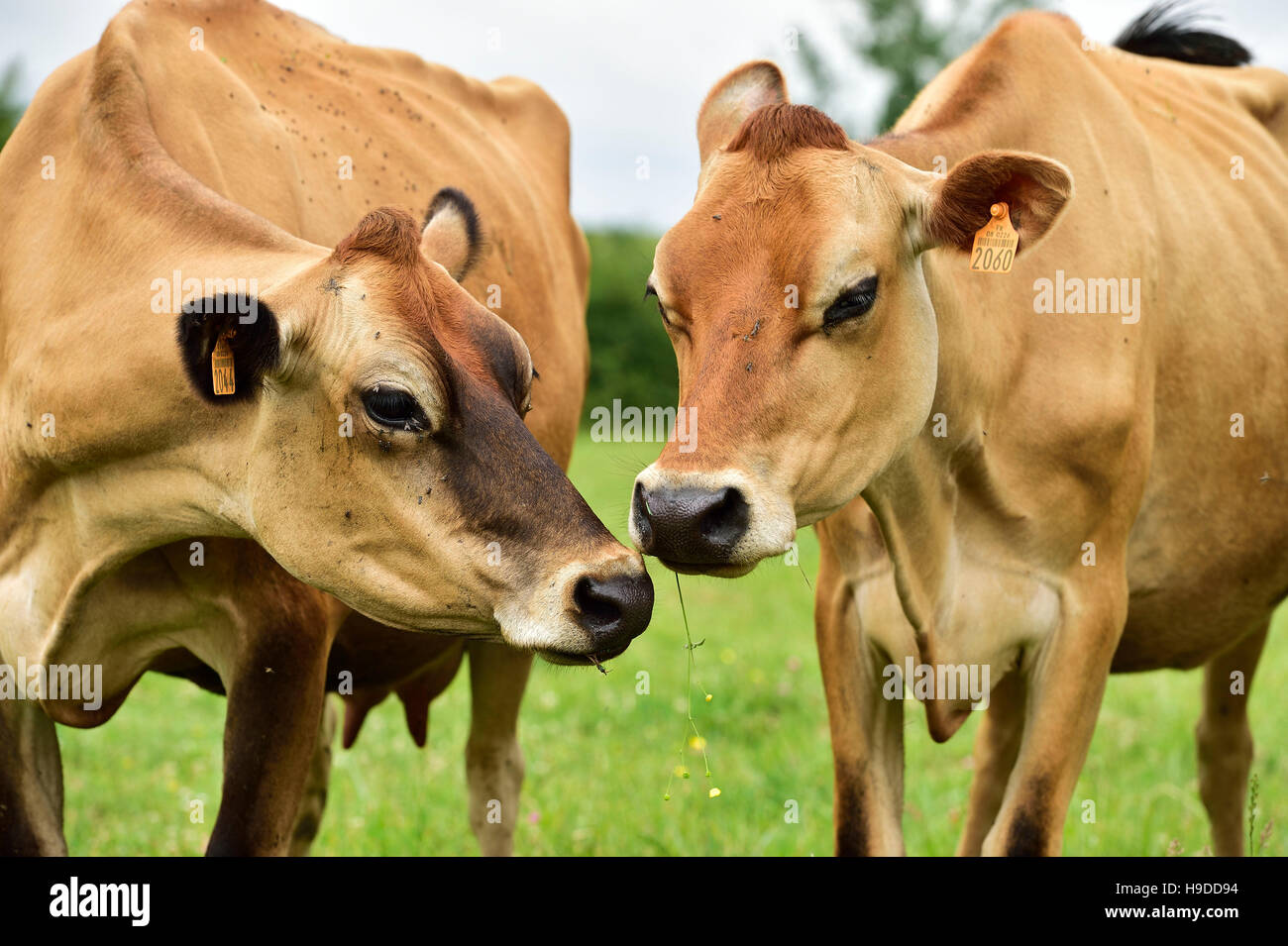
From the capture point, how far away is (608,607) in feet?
12.1

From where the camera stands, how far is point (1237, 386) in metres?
5.47

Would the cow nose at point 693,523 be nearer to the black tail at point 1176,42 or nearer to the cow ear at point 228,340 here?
the cow ear at point 228,340

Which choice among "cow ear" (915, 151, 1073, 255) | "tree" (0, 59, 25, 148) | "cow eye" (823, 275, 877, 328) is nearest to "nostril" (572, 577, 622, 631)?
"cow eye" (823, 275, 877, 328)

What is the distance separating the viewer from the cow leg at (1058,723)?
4707 millimetres

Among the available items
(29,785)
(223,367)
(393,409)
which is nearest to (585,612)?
(393,409)

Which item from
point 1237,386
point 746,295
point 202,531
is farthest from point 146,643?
point 1237,386

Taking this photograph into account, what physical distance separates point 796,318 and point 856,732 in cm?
170

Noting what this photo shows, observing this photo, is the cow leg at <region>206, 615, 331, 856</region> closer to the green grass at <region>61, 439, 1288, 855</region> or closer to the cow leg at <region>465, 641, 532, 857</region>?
the green grass at <region>61, 439, 1288, 855</region>

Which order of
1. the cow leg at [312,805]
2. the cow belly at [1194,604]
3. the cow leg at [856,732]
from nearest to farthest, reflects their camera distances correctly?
the cow leg at [856,732] < the cow belly at [1194,604] < the cow leg at [312,805]

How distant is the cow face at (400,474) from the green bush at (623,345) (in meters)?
19.1
